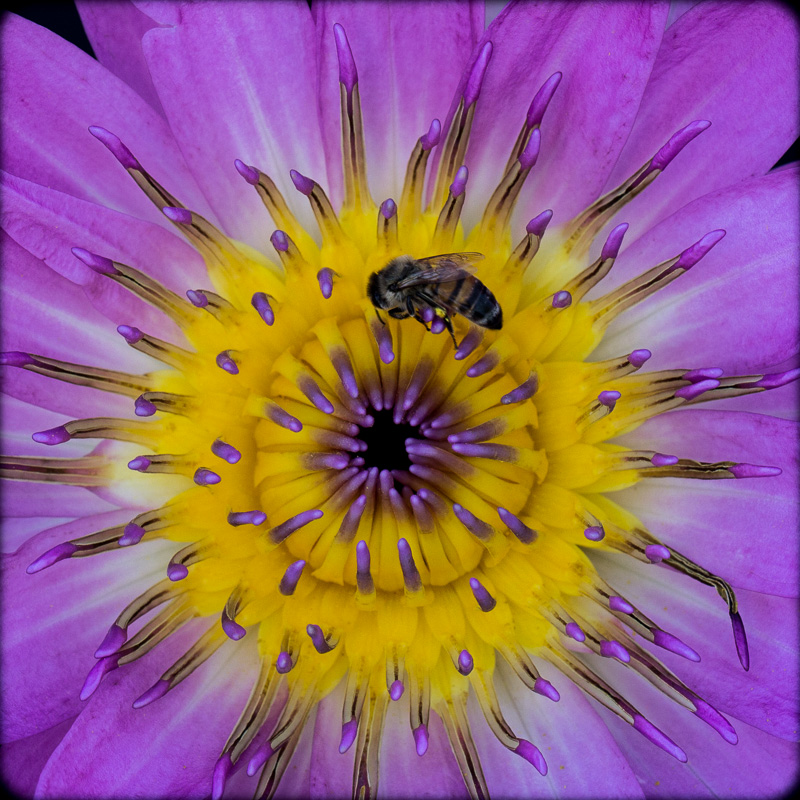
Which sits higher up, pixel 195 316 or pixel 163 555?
pixel 195 316

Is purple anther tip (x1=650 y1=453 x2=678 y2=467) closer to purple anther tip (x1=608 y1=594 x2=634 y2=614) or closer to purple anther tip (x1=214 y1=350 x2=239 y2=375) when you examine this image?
purple anther tip (x1=608 y1=594 x2=634 y2=614)

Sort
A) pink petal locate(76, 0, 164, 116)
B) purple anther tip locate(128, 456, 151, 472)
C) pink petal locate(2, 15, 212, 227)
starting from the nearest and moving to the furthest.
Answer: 1. purple anther tip locate(128, 456, 151, 472)
2. pink petal locate(2, 15, 212, 227)
3. pink petal locate(76, 0, 164, 116)

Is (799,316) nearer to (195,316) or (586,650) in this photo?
(586,650)

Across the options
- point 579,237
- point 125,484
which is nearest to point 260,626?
point 125,484

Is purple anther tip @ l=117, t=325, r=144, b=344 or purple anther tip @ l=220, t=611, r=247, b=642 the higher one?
purple anther tip @ l=117, t=325, r=144, b=344

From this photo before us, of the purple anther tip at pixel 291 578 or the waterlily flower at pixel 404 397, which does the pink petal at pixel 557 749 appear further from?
the purple anther tip at pixel 291 578

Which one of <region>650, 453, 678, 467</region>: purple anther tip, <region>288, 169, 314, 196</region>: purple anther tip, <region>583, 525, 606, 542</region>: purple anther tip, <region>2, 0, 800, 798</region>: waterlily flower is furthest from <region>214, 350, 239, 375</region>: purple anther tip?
<region>650, 453, 678, 467</region>: purple anther tip

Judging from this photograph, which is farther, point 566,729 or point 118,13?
point 118,13
